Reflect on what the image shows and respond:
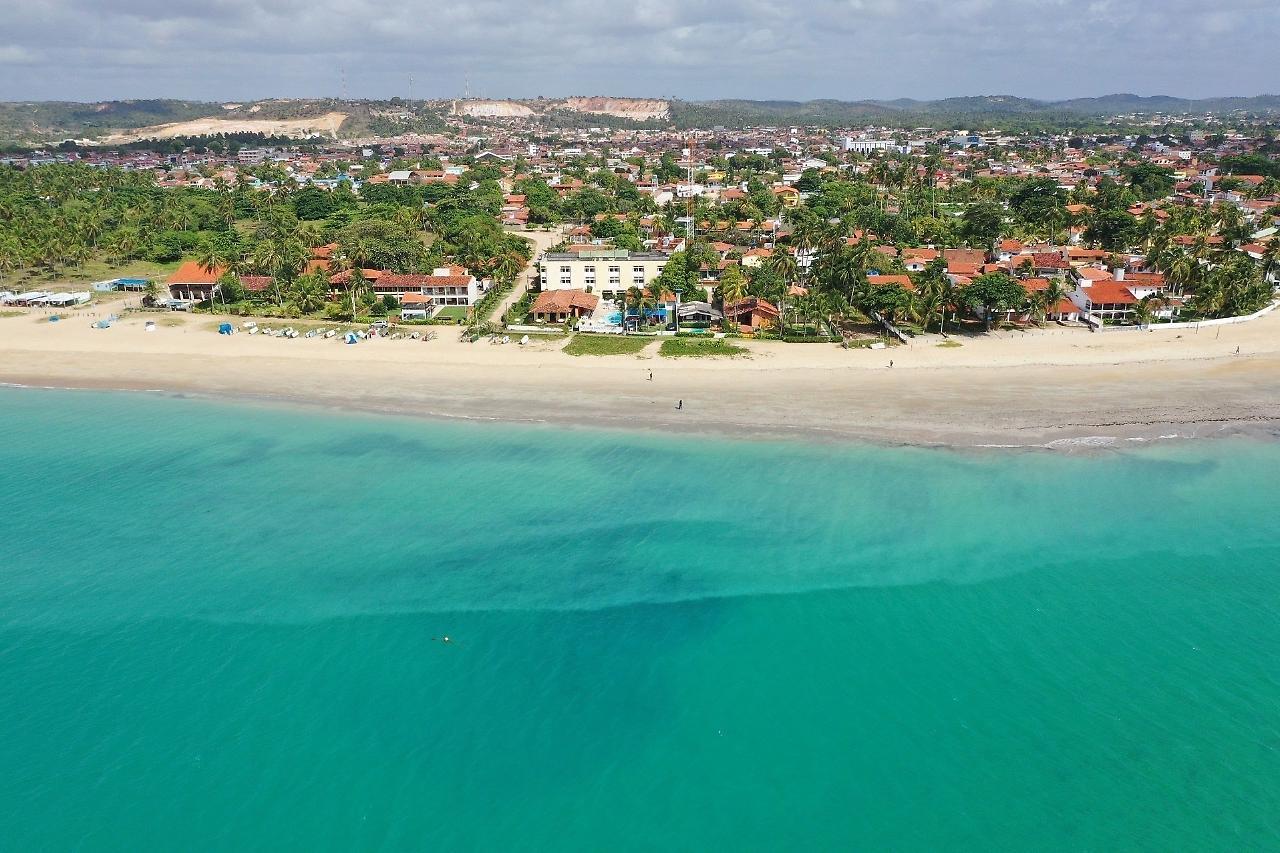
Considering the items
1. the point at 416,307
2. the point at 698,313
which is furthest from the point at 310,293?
the point at 698,313

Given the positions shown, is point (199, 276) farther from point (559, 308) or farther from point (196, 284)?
point (559, 308)

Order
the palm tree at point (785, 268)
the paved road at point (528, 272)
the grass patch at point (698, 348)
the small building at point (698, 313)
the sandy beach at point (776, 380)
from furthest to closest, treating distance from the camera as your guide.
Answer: the paved road at point (528, 272)
the palm tree at point (785, 268)
the small building at point (698, 313)
the grass patch at point (698, 348)
the sandy beach at point (776, 380)

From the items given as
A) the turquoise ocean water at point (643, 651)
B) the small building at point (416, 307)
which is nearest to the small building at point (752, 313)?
the turquoise ocean water at point (643, 651)

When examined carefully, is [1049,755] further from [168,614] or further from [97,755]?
[168,614]

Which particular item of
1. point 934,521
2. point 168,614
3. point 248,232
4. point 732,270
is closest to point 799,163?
point 248,232

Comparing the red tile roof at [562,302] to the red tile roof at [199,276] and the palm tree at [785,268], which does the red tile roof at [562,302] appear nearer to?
the palm tree at [785,268]

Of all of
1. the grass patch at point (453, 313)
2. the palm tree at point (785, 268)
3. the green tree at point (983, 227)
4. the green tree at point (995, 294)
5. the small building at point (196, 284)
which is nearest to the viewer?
the green tree at point (995, 294)

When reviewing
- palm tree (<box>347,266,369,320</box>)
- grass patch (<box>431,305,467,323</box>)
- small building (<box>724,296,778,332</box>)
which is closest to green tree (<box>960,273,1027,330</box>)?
small building (<box>724,296,778,332</box>)
